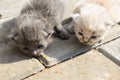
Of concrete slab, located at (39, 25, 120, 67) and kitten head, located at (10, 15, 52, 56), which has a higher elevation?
kitten head, located at (10, 15, 52, 56)

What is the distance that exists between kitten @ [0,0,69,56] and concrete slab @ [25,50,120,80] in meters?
0.25

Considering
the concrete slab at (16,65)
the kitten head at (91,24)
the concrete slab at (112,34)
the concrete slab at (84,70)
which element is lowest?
the concrete slab at (84,70)

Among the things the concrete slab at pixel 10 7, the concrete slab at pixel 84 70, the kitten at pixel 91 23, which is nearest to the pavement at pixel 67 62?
the concrete slab at pixel 84 70

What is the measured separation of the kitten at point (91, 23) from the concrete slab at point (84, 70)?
18 centimetres

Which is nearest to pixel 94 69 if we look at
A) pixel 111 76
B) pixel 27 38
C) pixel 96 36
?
pixel 111 76

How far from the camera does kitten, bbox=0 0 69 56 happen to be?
2.34m

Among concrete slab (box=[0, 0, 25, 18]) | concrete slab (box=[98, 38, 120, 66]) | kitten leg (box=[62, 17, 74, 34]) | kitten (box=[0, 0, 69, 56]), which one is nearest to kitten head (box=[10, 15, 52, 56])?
kitten (box=[0, 0, 69, 56])

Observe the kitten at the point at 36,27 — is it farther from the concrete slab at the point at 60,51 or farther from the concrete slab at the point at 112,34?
the concrete slab at the point at 112,34

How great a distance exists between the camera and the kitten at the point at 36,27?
234 centimetres

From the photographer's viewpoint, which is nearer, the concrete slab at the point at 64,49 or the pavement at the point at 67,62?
the pavement at the point at 67,62

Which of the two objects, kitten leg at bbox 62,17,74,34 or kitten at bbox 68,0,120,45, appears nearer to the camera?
kitten at bbox 68,0,120,45

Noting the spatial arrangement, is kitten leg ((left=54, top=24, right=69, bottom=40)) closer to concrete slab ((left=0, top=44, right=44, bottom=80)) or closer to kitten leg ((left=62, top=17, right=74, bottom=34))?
kitten leg ((left=62, top=17, right=74, bottom=34))

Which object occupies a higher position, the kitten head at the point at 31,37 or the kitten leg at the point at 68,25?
the kitten head at the point at 31,37

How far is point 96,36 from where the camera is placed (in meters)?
2.45
